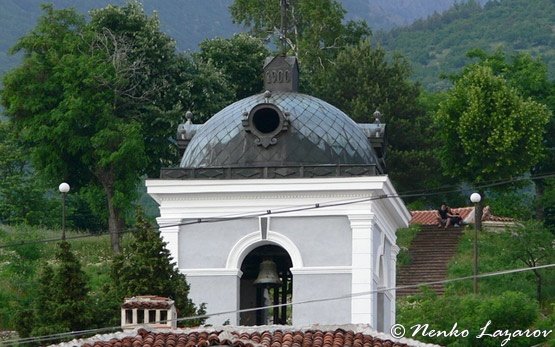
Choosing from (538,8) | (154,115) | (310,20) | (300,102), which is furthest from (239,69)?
(538,8)

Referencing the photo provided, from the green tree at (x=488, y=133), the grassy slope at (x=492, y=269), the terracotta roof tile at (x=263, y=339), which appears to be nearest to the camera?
the terracotta roof tile at (x=263, y=339)

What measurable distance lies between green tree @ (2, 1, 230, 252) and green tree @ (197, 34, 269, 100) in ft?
9.80

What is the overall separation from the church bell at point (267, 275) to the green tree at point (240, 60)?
44143 millimetres

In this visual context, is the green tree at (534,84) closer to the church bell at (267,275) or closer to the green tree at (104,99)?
the green tree at (104,99)

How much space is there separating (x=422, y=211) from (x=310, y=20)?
13.1 m

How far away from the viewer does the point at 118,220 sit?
88375 millimetres

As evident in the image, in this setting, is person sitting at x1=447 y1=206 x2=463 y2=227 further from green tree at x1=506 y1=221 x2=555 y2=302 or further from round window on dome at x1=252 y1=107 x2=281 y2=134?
round window on dome at x1=252 y1=107 x2=281 y2=134

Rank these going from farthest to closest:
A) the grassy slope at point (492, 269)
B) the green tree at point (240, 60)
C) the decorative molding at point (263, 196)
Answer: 1. the green tree at point (240, 60)
2. the grassy slope at point (492, 269)
3. the decorative molding at point (263, 196)

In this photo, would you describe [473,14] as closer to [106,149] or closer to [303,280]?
[106,149]

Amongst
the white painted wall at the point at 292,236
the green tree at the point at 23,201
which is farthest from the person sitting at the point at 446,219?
the white painted wall at the point at 292,236

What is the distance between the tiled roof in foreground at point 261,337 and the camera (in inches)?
1464

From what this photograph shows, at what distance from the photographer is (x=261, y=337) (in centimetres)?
3822

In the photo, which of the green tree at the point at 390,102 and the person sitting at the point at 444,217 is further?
the green tree at the point at 390,102
